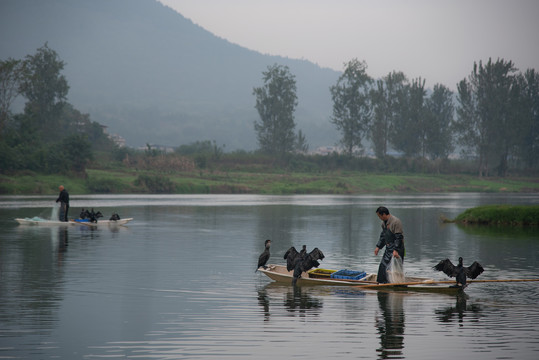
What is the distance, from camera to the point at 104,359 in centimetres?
1141

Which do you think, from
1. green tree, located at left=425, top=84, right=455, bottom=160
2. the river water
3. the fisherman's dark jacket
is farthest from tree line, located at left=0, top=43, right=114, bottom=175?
the fisherman's dark jacket

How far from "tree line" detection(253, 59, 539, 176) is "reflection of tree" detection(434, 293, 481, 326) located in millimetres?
111931

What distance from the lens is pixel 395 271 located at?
18.0 metres

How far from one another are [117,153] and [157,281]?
92.0 m

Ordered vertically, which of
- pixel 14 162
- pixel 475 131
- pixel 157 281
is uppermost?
pixel 475 131

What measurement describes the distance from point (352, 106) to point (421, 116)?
14498mm

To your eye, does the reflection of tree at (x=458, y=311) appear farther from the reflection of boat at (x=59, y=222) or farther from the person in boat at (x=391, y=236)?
the reflection of boat at (x=59, y=222)

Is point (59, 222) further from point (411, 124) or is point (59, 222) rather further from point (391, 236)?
point (411, 124)

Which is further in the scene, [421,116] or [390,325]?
[421,116]

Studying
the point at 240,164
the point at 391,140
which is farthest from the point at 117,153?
the point at 391,140

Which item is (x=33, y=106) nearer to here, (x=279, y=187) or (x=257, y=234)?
(x=279, y=187)

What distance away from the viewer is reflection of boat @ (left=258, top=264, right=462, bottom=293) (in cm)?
1784

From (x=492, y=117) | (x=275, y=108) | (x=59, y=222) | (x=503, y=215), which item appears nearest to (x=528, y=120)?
(x=492, y=117)

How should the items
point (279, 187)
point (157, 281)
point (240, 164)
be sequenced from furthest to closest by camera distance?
point (240, 164) → point (279, 187) → point (157, 281)
